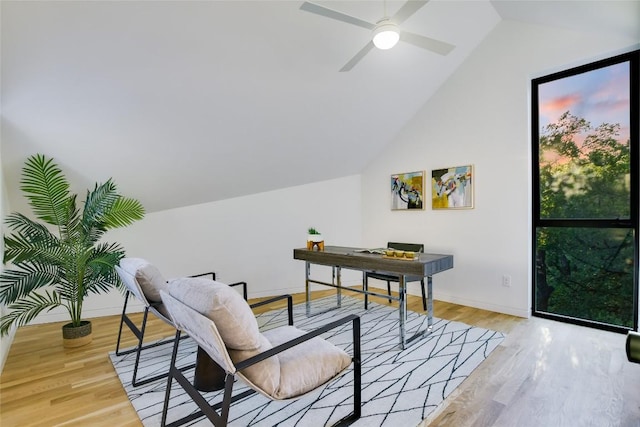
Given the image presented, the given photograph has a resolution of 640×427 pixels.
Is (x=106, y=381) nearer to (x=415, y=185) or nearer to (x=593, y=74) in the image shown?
(x=415, y=185)

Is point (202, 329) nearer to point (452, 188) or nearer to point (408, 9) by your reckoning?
point (408, 9)

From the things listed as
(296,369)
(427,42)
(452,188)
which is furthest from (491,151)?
(296,369)

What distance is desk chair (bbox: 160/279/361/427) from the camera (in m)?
1.32

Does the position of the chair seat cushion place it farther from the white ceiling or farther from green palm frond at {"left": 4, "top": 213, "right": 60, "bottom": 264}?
green palm frond at {"left": 4, "top": 213, "right": 60, "bottom": 264}

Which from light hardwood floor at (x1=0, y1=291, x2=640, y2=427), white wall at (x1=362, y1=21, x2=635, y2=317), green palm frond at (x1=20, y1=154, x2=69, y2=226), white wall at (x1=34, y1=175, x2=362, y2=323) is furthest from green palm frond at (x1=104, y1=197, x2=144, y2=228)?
white wall at (x1=362, y1=21, x2=635, y2=317)

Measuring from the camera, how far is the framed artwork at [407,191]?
14.0 ft

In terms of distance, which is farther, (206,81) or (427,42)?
(206,81)

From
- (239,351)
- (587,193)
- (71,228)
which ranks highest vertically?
(587,193)

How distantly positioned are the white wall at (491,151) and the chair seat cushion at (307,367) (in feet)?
8.84

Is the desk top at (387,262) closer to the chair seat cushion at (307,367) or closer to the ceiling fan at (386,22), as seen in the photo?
the chair seat cushion at (307,367)

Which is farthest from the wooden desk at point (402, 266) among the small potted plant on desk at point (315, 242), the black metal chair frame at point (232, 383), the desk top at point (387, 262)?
the black metal chair frame at point (232, 383)

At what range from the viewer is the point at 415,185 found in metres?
4.32

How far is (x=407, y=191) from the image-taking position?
4.41 meters

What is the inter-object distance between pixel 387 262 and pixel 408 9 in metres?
1.83
